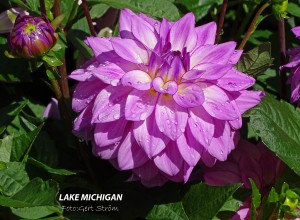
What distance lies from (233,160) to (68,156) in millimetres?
302

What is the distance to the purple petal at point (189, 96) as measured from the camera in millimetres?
795

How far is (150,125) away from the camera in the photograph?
82 cm

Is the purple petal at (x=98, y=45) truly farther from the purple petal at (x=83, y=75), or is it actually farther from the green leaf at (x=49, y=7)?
the green leaf at (x=49, y=7)

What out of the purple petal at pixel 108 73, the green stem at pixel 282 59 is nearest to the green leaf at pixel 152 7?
the green stem at pixel 282 59

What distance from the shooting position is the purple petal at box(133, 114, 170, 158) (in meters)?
0.80

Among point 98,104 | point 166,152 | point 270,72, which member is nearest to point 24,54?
point 98,104

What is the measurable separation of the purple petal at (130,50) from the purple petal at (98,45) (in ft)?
0.10

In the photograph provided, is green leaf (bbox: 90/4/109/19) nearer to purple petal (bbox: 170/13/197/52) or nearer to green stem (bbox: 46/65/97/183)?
green stem (bbox: 46/65/97/183)

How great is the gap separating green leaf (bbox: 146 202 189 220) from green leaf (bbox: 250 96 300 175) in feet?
0.55

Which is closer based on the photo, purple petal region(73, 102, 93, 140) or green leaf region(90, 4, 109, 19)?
purple petal region(73, 102, 93, 140)

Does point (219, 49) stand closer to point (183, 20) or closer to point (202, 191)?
point (183, 20)

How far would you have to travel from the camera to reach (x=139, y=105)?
82cm

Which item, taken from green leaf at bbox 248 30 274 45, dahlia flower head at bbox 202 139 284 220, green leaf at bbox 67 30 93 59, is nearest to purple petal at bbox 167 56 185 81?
dahlia flower head at bbox 202 139 284 220

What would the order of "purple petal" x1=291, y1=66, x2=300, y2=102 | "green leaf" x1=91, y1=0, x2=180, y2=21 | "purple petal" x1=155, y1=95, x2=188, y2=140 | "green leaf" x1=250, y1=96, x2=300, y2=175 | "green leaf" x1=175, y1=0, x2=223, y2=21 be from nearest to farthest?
"purple petal" x1=155, y1=95, x2=188, y2=140
"green leaf" x1=250, y1=96, x2=300, y2=175
"purple petal" x1=291, y1=66, x2=300, y2=102
"green leaf" x1=91, y1=0, x2=180, y2=21
"green leaf" x1=175, y1=0, x2=223, y2=21
